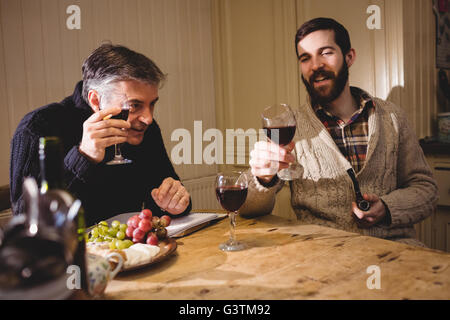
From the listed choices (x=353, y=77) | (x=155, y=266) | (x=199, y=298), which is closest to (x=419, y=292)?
(x=199, y=298)

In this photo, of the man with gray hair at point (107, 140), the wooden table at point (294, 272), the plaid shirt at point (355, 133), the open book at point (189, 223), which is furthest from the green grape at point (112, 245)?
the plaid shirt at point (355, 133)

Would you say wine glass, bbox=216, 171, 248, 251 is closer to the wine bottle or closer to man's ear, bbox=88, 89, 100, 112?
the wine bottle

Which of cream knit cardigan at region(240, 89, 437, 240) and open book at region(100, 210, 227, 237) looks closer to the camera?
open book at region(100, 210, 227, 237)

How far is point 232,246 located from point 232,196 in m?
0.14

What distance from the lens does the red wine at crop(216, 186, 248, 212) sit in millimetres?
1016

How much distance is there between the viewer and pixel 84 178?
125 cm

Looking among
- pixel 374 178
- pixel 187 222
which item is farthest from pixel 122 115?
pixel 374 178

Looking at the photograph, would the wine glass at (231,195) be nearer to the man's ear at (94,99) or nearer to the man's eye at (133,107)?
the man's eye at (133,107)

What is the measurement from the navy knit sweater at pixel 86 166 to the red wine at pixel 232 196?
42 cm

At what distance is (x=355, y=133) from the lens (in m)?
1.73

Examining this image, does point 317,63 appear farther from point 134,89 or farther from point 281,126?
point 134,89

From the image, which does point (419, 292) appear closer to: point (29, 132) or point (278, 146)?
point (278, 146)

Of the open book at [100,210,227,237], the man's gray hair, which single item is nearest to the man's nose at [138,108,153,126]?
the man's gray hair

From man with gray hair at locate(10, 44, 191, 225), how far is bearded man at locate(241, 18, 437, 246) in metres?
0.54
